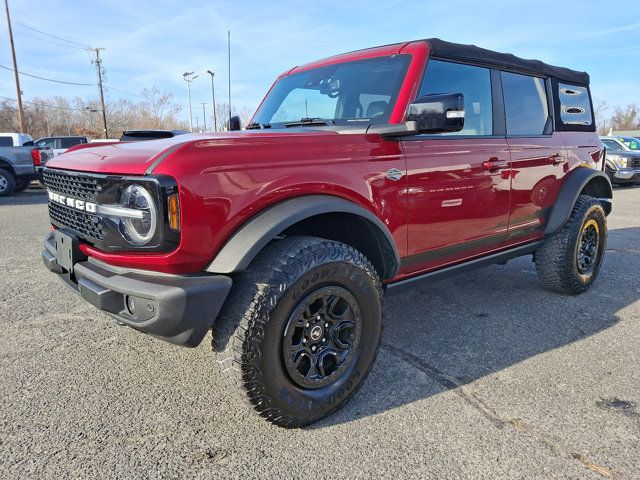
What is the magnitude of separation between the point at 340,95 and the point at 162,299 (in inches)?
75.3

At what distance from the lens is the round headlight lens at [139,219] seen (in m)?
1.94

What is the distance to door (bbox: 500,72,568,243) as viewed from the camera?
11.5 ft

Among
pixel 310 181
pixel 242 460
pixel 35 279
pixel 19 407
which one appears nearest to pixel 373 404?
pixel 242 460

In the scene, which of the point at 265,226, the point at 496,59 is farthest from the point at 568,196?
the point at 265,226

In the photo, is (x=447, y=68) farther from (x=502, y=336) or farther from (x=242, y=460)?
(x=242, y=460)

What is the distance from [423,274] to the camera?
3.03 meters

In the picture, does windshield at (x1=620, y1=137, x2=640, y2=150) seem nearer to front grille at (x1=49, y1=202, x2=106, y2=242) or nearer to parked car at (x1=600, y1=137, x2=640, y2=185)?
parked car at (x1=600, y1=137, x2=640, y2=185)

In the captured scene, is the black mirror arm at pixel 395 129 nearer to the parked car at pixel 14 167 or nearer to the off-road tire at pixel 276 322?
the off-road tire at pixel 276 322

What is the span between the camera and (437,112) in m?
2.37

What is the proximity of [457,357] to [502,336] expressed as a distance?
540mm

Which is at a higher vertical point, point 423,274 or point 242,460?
point 423,274

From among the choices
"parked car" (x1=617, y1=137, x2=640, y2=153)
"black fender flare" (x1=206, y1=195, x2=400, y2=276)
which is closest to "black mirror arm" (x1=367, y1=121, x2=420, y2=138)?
"black fender flare" (x1=206, y1=195, x2=400, y2=276)

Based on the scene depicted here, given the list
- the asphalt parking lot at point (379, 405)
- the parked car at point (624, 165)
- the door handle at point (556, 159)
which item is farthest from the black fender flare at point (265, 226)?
the parked car at point (624, 165)

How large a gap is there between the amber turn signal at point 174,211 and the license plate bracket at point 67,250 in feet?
2.36
